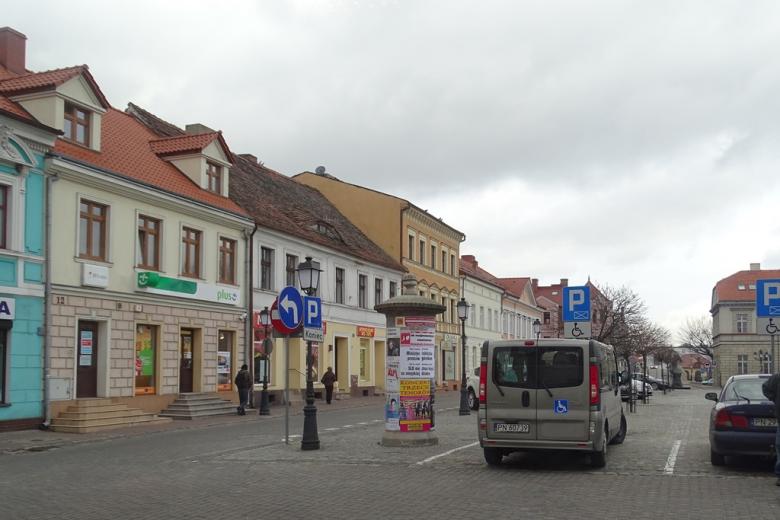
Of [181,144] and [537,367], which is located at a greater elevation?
[181,144]

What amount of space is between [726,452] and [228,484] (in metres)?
7.06

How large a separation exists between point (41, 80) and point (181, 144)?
24.4 feet

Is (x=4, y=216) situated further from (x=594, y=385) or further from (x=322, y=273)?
(x=322, y=273)

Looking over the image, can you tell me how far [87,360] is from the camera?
2339 cm

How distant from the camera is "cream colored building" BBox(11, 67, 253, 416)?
22.4 m

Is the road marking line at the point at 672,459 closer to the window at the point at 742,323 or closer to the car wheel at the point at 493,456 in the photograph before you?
the car wheel at the point at 493,456

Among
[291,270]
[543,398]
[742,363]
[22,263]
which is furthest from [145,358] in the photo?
[742,363]

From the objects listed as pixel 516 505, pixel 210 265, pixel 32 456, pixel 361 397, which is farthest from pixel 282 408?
pixel 516 505

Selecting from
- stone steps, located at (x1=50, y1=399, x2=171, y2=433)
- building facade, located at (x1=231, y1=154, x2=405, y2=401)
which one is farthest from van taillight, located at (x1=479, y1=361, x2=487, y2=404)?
building facade, located at (x1=231, y1=154, x2=405, y2=401)

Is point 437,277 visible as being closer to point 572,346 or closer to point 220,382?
point 220,382

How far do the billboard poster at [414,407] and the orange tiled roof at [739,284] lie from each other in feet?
272

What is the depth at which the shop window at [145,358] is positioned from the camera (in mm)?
25297

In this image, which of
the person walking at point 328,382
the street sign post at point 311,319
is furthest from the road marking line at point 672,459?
the person walking at point 328,382

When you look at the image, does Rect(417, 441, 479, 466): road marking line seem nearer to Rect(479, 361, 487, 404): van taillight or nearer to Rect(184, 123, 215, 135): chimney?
Rect(479, 361, 487, 404): van taillight
